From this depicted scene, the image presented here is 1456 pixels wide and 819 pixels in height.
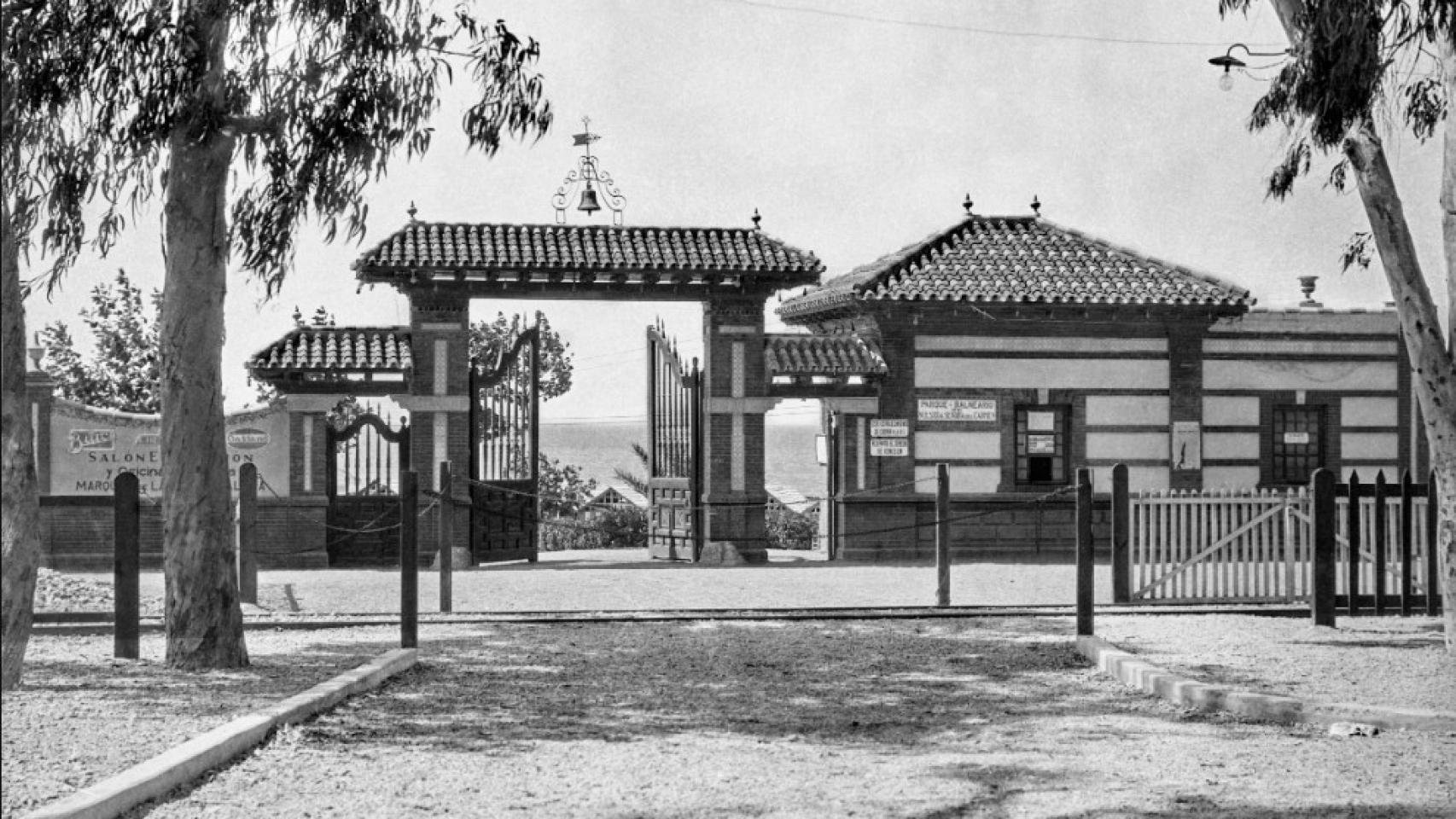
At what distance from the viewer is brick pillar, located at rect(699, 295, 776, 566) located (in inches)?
934

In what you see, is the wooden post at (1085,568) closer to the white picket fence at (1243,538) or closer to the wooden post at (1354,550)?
the white picket fence at (1243,538)

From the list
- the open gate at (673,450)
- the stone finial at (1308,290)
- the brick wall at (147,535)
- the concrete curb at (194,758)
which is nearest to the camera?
the concrete curb at (194,758)

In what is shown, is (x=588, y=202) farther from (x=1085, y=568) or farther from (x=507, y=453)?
(x=1085, y=568)

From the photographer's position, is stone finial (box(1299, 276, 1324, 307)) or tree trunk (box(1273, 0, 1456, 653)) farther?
stone finial (box(1299, 276, 1324, 307))

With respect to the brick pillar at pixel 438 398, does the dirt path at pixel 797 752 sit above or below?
below

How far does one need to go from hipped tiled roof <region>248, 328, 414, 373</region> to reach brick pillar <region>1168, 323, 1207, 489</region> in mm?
11064

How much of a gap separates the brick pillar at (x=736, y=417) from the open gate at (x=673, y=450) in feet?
0.62

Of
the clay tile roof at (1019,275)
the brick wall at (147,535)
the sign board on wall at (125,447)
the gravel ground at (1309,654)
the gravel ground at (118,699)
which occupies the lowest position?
the gravel ground at (1309,654)

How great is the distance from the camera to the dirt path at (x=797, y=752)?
23.3 ft

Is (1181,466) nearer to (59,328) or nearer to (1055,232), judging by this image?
(1055,232)

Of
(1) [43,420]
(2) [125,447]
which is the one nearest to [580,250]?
(2) [125,447]

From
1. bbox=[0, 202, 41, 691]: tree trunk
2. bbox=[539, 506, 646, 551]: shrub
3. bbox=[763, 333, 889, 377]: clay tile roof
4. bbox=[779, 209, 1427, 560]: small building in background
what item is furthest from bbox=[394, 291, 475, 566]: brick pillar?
bbox=[0, 202, 41, 691]: tree trunk

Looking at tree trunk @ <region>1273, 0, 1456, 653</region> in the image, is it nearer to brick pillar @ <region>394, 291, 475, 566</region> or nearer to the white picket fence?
the white picket fence

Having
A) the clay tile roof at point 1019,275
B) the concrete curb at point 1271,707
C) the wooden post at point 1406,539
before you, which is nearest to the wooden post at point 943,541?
the wooden post at point 1406,539
